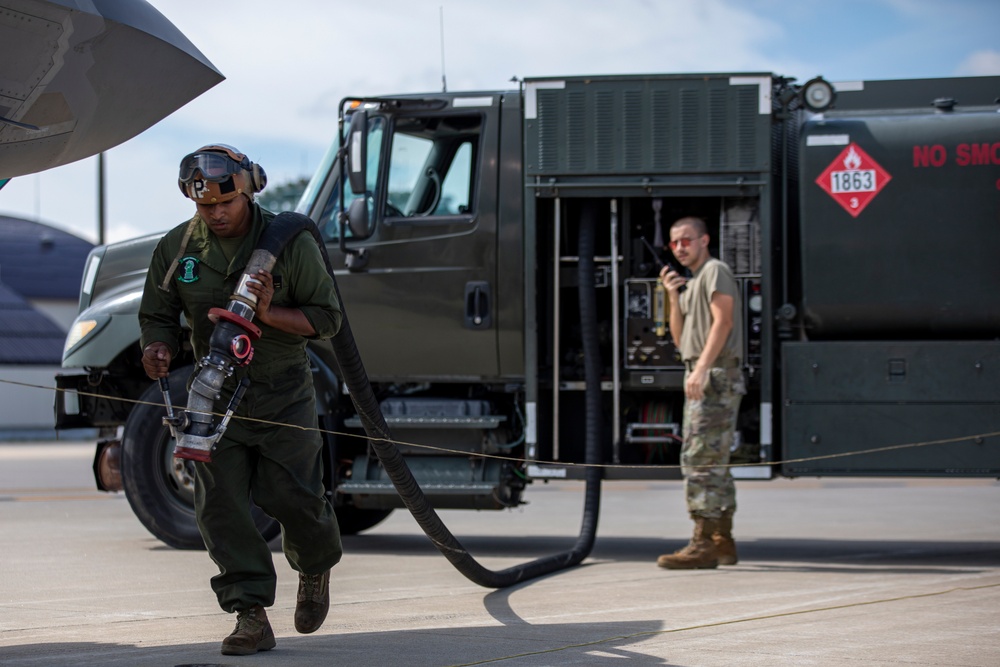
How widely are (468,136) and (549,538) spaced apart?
10.5ft

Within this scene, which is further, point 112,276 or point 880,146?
point 112,276

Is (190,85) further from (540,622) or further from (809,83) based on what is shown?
(809,83)

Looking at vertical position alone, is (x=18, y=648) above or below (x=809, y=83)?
below

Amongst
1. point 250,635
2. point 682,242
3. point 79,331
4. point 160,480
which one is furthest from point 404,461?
point 79,331

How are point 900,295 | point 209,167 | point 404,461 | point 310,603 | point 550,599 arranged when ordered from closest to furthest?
point 209,167, point 310,603, point 404,461, point 550,599, point 900,295

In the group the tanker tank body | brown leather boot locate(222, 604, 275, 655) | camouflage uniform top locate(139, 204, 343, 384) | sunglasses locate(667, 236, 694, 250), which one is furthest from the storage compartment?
brown leather boot locate(222, 604, 275, 655)

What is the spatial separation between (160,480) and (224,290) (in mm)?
3860

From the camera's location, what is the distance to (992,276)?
26.7ft

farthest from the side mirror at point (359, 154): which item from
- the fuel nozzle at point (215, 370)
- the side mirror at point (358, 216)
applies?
the fuel nozzle at point (215, 370)

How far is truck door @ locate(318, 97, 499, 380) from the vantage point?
8.71 metres

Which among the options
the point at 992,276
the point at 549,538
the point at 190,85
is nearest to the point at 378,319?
the point at 549,538

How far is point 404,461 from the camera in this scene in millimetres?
6047

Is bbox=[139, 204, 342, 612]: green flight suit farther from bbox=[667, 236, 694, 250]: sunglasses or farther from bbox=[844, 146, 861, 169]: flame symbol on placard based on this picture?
bbox=[844, 146, 861, 169]: flame symbol on placard

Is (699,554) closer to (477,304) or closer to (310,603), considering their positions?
(477,304)
